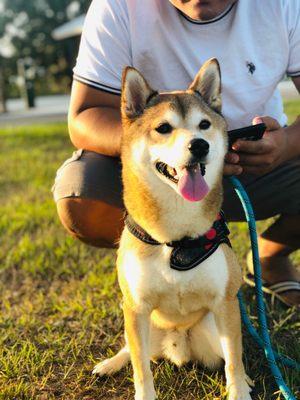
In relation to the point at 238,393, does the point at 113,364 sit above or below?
below

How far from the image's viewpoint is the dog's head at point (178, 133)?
170cm

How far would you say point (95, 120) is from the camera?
92.4 inches

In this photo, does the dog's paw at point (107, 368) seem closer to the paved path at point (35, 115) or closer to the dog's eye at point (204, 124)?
the dog's eye at point (204, 124)

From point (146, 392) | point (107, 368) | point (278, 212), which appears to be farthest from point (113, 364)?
point (278, 212)

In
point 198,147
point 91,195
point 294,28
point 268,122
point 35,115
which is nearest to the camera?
point 198,147

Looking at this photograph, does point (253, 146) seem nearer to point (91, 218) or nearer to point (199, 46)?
point (199, 46)

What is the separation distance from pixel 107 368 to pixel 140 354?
297 millimetres

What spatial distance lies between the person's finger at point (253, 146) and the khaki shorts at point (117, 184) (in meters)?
0.40

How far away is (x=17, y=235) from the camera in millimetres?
3754

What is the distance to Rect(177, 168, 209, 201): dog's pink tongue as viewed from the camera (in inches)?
66.8

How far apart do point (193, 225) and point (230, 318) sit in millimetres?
364

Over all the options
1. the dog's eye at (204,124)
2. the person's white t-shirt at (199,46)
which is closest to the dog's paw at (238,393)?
the dog's eye at (204,124)

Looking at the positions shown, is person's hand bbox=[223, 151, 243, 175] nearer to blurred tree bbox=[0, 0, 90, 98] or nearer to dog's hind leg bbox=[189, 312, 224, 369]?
dog's hind leg bbox=[189, 312, 224, 369]

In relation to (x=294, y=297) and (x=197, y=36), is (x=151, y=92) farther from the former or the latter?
(x=294, y=297)
